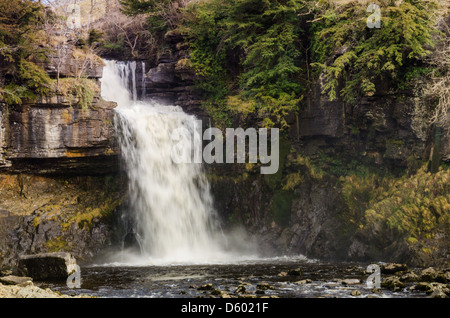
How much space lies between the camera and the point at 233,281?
11.7m

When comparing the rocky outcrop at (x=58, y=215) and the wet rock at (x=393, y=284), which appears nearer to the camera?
the wet rock at (x=393, y=284)

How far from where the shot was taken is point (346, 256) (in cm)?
1585

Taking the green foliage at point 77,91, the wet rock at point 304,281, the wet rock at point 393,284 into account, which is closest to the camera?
the wet rock at point 393,284

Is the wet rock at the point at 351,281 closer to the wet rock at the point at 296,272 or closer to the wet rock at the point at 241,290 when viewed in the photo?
the wet rock at the point at 296,272

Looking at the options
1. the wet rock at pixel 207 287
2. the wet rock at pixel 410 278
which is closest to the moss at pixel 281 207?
the wet rock at pixel 410 278

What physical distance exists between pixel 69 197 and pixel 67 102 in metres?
3.95

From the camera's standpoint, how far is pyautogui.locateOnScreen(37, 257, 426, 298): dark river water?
33.1 feet

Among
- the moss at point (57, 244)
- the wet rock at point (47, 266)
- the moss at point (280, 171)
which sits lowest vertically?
the moss at point (57, 244)

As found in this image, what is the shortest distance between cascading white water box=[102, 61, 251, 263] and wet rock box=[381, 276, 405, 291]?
7.90 metres

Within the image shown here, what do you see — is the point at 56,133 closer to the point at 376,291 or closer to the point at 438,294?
the point at 376,291

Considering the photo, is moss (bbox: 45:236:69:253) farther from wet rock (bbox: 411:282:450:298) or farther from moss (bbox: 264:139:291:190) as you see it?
wet rock (bbox: 411:282:450:298)

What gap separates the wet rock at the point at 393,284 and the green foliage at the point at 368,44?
264 inches

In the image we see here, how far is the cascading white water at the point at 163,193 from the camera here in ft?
59.3

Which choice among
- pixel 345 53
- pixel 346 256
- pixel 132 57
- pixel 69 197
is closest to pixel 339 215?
pixel 346 256
